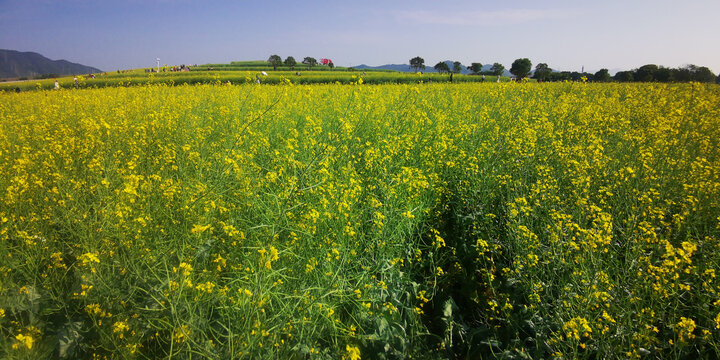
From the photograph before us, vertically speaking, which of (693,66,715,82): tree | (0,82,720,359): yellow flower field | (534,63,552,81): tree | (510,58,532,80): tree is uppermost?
(510,58,532,80): tree

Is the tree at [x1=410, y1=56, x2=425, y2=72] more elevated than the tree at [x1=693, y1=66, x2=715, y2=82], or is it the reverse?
the tree at [x1=410, y1=56, x2=425, y2=72]

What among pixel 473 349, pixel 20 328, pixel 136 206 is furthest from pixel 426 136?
pixel 20 328

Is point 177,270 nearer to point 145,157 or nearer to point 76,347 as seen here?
point 76,347

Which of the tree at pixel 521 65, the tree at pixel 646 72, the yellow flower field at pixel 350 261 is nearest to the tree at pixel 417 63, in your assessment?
the tree at pixel 521 65

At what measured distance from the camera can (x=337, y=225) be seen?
2.51 meters

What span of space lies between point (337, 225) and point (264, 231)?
57 centimetres

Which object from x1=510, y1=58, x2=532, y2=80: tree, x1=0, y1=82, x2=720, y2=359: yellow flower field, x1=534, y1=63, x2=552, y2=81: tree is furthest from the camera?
x1=510, y1=58, x2=532, y2=80: tree

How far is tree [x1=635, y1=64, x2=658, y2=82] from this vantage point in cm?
2380

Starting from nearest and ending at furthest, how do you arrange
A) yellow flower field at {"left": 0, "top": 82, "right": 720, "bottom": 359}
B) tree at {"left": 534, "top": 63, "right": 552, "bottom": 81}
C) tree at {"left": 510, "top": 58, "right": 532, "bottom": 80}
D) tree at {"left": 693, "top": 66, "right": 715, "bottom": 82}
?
yellow flower field at {"left": 0, "top": 82, "right": 720, "bottom": 359} → tree at {"left": 693, "top": 66, "right": 715, "bottom": 82} → tree at {"left": 534, "top": 63, "right": 552, "bottom": 81} → tree at {"left": 510, "top": 58, "right": 532, "bottom": 80}

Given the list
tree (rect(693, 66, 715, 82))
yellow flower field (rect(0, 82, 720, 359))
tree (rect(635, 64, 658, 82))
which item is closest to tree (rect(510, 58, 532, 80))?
tree (rect(635, 64, 658, 82))

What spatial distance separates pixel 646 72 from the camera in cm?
2503

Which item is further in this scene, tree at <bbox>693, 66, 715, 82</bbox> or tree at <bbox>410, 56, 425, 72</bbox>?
tree at <bbox>410, 56, 425, 72</bbox>

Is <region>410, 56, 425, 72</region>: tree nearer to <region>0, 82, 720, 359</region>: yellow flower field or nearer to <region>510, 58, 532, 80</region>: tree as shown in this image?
<region>510, 58, 532, 80</region>: tree

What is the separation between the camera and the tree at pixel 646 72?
23803mm
